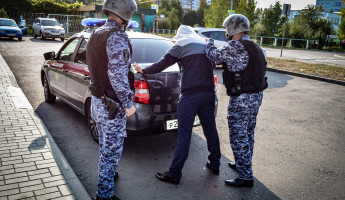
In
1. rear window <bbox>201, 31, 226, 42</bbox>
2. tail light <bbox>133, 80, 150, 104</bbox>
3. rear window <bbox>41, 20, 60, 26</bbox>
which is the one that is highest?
rear window <bbox>41, 20, 60, 26</bbox>

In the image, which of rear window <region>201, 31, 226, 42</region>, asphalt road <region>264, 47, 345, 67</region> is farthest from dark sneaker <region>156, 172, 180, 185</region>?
asphalt road <region>264, 47, 345, 67</region>

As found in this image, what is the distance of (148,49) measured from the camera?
4469 millimetres

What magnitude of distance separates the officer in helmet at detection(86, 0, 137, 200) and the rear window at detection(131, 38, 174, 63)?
5.30 feet

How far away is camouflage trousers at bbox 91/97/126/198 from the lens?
2.64 metres

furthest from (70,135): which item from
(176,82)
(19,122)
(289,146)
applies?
(289,146)

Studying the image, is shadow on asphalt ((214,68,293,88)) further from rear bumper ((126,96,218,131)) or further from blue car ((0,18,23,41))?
blue car ((0,18,23,41))

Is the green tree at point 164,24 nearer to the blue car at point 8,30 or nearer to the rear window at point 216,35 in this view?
the blue car at point 8,30

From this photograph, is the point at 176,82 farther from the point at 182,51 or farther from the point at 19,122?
the point at 19,122

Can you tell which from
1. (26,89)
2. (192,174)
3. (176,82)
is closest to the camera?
(192,174)

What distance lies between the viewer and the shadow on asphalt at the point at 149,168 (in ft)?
10.3

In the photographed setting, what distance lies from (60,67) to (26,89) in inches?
110

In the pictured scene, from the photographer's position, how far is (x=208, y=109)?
10.8 feet

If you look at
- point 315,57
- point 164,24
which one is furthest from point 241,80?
point 164,24

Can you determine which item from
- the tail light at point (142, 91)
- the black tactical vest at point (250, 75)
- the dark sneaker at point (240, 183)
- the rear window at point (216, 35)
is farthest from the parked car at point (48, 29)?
the dark sneaker at point (240, 183)
